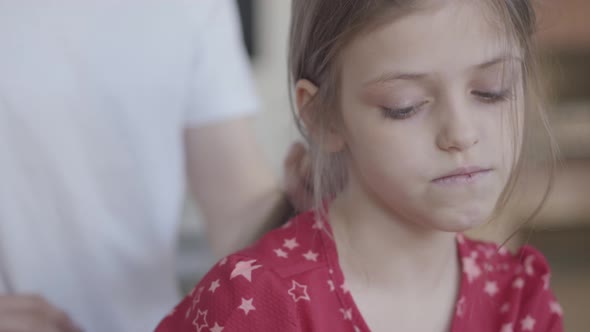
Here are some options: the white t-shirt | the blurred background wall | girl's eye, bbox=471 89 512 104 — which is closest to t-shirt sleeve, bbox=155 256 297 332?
girl's eye, bbox=471 89 512 104

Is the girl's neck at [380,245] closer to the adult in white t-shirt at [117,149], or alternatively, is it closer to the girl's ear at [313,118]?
the girl's ear at [313,118]

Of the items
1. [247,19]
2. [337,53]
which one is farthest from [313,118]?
[247,19]

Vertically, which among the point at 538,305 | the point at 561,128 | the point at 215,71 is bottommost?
the point at 561,128

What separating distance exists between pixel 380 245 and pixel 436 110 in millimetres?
157

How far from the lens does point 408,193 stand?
0.65m

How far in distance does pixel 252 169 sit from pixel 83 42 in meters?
0.29

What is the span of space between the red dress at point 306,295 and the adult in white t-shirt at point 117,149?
0.24m

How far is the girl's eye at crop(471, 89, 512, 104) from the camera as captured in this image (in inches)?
25.3

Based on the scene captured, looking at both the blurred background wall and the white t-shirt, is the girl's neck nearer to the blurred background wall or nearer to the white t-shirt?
the white t-shirt

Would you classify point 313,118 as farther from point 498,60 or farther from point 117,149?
point 117,149

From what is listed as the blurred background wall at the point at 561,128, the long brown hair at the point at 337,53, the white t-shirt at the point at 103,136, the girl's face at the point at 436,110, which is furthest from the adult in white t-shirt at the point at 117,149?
the blurred background wall at the point at 561,128

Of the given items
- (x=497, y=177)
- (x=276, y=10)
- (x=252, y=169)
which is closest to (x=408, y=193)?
(x=497, y=177)

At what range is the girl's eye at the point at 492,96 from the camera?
0.64 meters

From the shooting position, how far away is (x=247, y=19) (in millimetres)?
2350
